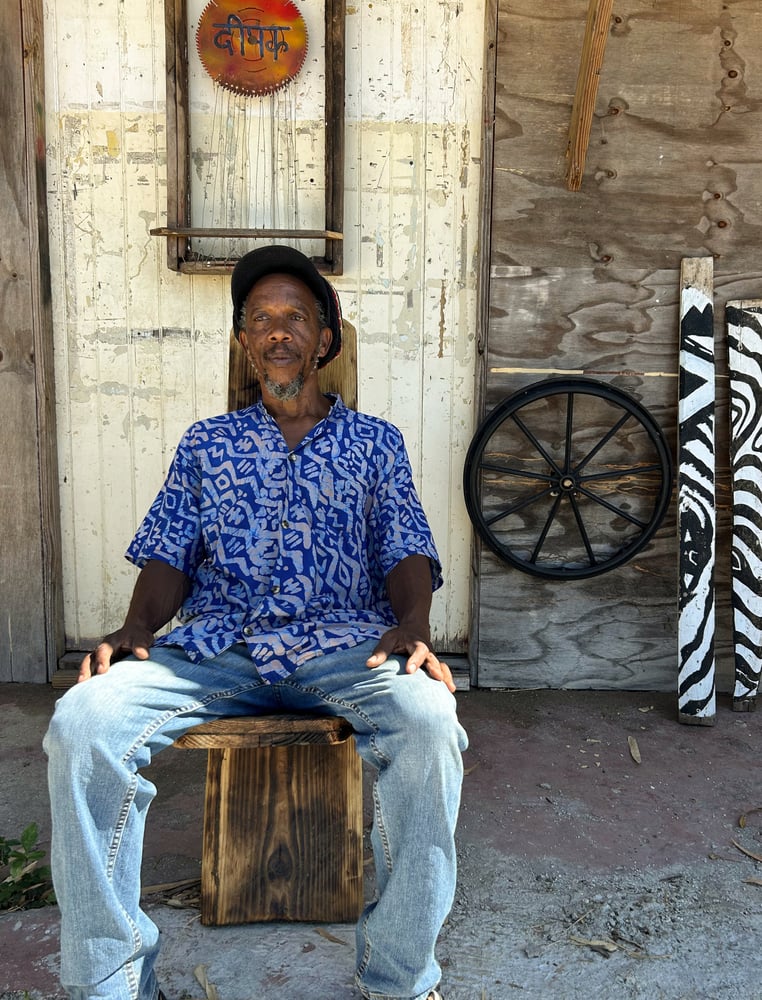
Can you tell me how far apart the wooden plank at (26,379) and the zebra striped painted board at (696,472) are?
2.39 metres

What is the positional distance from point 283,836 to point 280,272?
138cm

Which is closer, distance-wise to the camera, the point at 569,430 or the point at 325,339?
the point at 325,339

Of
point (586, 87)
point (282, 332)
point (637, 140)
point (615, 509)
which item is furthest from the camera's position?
point (615, 509)

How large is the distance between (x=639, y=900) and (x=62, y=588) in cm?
246

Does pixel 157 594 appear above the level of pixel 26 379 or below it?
below

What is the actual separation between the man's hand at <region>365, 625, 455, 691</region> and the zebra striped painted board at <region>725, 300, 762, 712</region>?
1.96m

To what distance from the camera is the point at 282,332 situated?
91.5 inches

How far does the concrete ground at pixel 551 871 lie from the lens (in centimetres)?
206

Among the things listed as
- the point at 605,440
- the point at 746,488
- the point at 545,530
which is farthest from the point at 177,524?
the point at 746,488

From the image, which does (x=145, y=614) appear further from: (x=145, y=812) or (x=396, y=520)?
(x=396, y=520)

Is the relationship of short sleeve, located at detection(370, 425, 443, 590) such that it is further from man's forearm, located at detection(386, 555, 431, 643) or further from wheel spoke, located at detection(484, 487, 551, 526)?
wheel spoke, located at detection(484, 487, 551, 526)

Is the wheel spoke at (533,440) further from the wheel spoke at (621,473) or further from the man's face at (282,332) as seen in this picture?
the man's face at (282,332)

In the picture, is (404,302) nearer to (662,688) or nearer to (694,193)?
(694,193)

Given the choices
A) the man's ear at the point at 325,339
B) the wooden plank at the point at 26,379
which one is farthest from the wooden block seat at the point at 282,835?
the wooden plank at the point at 26,379
